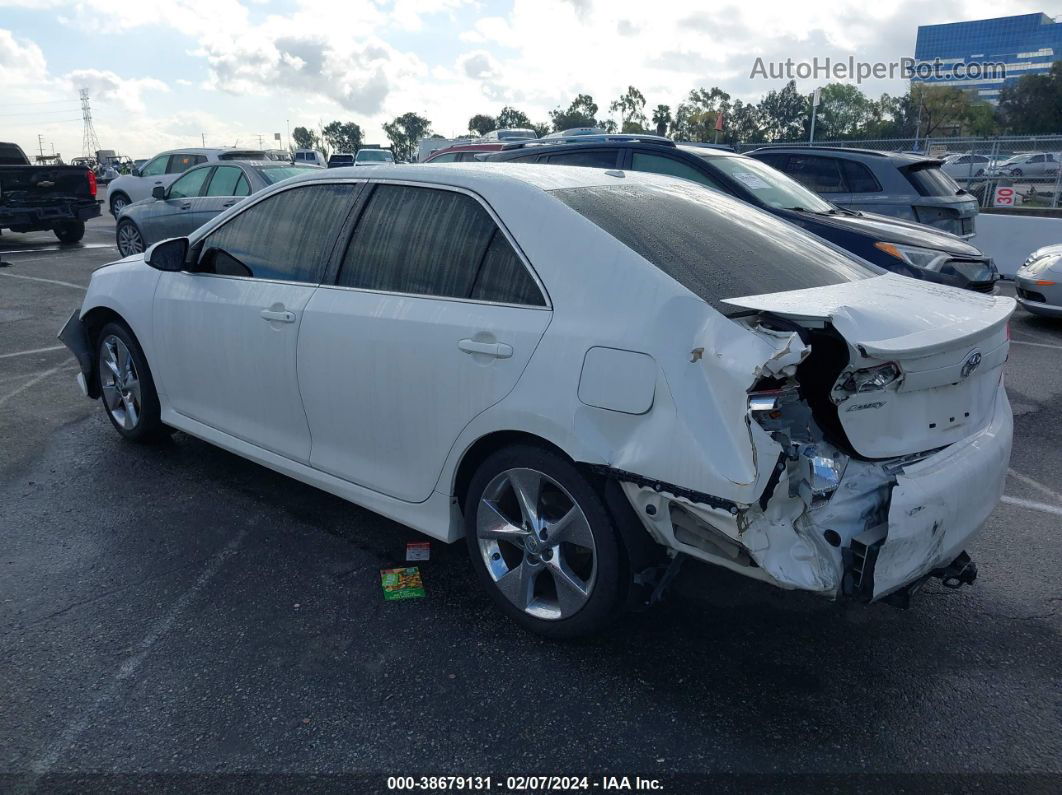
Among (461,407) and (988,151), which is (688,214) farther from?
(988,151)

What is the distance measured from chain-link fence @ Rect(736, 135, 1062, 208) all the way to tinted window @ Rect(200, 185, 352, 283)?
16.6 m

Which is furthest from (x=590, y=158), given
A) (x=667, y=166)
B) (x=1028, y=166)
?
(x=1028, y=166)

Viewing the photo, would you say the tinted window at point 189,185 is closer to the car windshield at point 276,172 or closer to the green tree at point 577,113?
the car windshield at point 276,172

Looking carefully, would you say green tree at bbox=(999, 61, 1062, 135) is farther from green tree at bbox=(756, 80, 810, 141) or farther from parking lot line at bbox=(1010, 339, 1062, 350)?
parking lot line at bbox=(1010, 339, 1062, 350)

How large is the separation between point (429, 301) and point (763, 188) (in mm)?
5126

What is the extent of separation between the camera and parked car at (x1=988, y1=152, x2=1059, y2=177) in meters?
20.3

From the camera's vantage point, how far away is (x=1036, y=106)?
64.2 m

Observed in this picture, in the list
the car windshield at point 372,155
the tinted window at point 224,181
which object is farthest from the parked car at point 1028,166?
the car windshield at point 372,155

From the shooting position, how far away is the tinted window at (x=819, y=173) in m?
9.44

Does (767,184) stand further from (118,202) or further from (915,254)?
(118,202)

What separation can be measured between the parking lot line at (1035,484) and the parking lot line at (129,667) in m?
4.05

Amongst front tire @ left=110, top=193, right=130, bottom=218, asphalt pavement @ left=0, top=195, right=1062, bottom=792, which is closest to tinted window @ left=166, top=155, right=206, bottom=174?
front tire @ left=110, top=193, right=130, bottom=218

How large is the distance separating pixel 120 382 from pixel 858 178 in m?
7.89

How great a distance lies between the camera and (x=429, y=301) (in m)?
3.23
